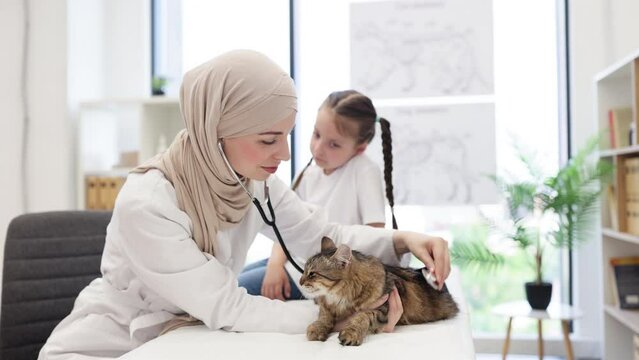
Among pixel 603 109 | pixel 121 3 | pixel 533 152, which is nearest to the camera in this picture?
pixel 603 109

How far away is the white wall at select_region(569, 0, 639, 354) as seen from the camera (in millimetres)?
3297

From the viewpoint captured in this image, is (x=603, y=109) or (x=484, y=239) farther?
(x=484, y=239)

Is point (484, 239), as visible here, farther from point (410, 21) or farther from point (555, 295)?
point (410, 21)

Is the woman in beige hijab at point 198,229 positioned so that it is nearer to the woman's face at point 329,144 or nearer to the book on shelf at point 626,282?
the woman's face at point 329,144

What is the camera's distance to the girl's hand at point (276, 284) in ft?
5.82

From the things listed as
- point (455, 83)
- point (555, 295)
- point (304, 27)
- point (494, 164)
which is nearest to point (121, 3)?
point (304, 27)

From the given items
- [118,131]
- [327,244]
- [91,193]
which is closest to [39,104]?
[118,131]

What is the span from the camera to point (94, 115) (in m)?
3.74

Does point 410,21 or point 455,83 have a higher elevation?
point 410,21

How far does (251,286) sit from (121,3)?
2.96 meters

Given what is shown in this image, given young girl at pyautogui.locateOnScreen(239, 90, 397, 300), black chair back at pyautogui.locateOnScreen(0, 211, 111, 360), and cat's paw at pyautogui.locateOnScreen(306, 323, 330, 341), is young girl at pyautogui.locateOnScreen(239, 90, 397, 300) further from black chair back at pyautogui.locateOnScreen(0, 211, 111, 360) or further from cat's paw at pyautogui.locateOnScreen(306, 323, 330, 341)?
cat's paw at pyautogui.locateOnScreen(306, 323, 330, 341)

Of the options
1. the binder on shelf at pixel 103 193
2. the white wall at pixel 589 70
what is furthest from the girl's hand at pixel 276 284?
the white wall at pixel 589 70

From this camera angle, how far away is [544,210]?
2.98m

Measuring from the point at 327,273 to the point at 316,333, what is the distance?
0.49ft
